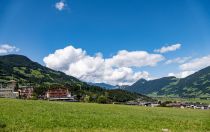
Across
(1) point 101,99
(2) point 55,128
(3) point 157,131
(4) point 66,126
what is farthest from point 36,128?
(1) point 101,99

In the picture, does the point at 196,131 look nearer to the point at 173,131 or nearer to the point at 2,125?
the point at 173,131

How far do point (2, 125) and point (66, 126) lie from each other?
16.8ft

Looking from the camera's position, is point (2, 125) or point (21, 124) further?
point (21, 124)

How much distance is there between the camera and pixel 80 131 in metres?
23.4

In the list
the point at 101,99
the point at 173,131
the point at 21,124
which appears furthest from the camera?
the point at 101,99

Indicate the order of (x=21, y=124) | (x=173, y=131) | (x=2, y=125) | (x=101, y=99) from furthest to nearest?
(x=101, y=99) → (x=173, y=131) → (x=21, y=124) → (x=2, y=125)

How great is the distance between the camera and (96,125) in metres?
27.7

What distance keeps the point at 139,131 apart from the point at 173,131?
3098 millimetres

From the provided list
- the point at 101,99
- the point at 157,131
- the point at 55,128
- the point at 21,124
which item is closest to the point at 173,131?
the point at 157,131

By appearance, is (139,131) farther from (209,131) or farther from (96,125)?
(209,131)

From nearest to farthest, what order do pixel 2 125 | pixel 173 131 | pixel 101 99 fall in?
pixel 2 125
pixel 173 131
pixel 101 99

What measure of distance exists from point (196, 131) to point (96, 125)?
27.5 ft

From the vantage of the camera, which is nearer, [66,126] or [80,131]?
[80,131]

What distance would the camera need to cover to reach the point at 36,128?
23.3 meters
